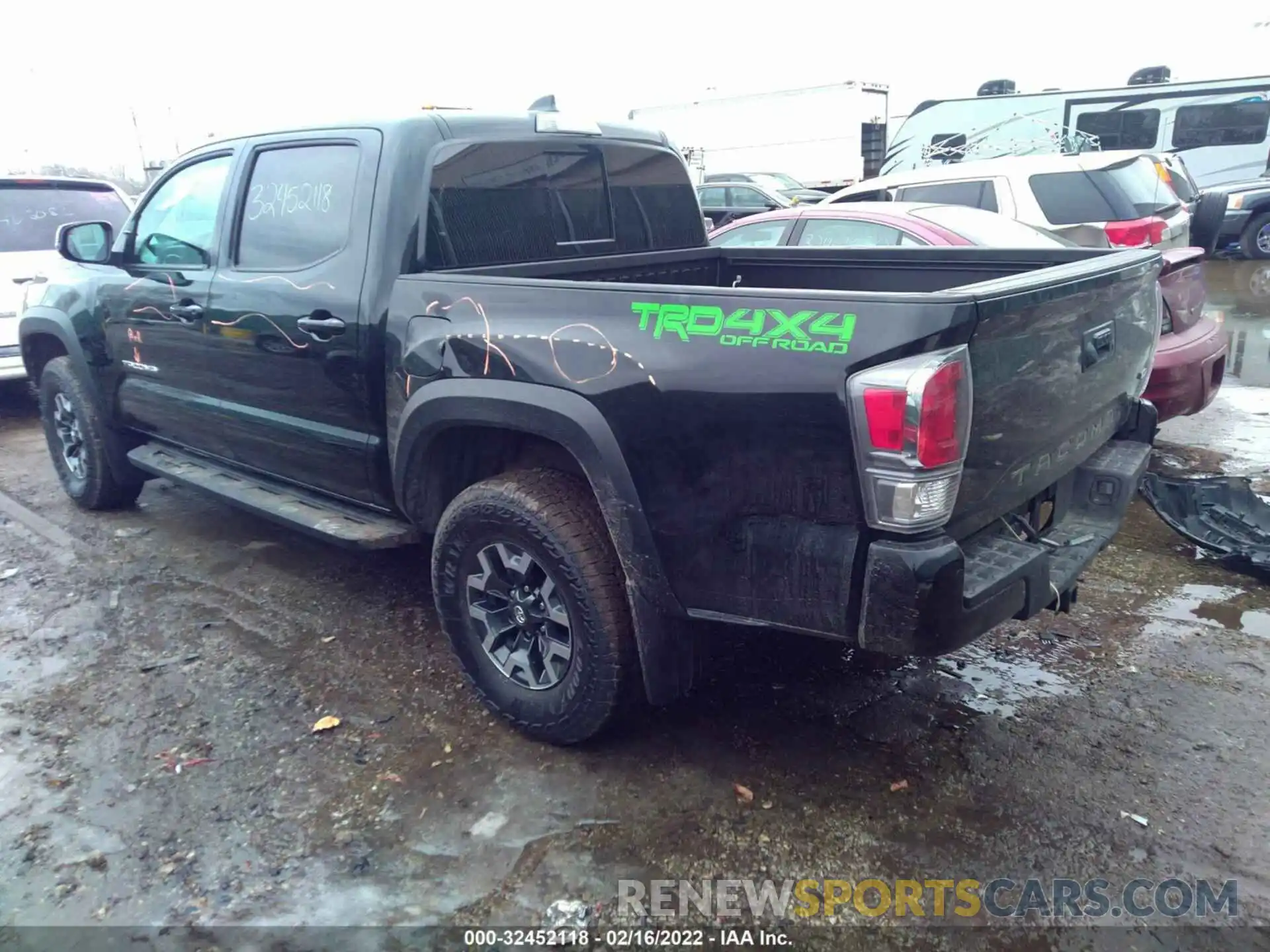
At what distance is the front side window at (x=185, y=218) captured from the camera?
4.09 m

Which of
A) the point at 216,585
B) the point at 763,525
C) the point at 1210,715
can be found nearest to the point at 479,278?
the point at 763,525

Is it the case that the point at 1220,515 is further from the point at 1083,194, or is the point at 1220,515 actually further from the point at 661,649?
the point at 1083,194

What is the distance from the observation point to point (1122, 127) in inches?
682

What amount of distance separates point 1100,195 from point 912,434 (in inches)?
235

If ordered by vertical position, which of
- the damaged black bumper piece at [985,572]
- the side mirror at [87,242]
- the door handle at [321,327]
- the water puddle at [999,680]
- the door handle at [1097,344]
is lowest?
the water puddle at [999,680]

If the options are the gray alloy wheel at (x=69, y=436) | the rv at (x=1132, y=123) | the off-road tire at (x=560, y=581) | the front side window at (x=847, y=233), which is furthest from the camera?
the rv at (x=1132, y=123)

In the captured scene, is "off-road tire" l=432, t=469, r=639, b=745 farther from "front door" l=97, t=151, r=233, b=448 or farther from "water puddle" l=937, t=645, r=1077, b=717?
"front door" l=97, t=151, r=233, b=448

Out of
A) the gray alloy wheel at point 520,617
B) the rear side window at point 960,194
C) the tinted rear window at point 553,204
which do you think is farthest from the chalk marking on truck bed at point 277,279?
the rear side window at point 960,194

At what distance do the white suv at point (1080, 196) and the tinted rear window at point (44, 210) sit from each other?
580cm

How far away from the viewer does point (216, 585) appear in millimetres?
4449

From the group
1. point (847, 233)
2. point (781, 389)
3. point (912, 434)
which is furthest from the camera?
point (847, 233)

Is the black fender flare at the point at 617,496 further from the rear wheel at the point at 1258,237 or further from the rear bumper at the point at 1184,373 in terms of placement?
the rear wheel at the point at 1258,237

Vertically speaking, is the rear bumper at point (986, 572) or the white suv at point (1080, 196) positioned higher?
the white suv at point (1080, 196)

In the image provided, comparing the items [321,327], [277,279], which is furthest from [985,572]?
[277,279]
